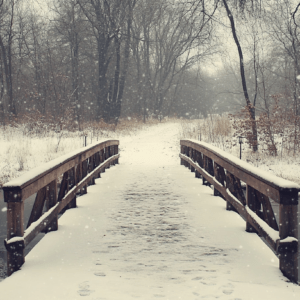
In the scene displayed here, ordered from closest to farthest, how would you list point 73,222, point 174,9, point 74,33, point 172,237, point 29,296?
1. point 29,296
2. point 172,237
3. point 73,222
4. point 174,9
5. point 74,33

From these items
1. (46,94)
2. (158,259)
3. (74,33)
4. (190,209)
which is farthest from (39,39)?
(158,259)

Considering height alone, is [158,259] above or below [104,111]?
below

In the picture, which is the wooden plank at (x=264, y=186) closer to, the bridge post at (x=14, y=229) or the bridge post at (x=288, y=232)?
the bridge post at (x=288, y=232)

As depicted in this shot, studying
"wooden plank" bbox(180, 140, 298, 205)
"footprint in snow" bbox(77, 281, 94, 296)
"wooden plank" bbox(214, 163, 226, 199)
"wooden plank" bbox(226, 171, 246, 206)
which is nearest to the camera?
"footprint in snow" bbox(77, 281, 94, 296)

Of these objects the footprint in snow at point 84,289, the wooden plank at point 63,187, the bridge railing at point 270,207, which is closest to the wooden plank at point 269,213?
the bridge railing at point 270,207

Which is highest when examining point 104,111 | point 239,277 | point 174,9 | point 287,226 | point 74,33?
point 74,33

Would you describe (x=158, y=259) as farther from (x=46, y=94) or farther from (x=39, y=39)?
(x=39, y=39)

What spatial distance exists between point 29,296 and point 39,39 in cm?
3186

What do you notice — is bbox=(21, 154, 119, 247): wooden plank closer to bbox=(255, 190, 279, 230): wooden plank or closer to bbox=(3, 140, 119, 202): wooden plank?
bbox=(3, 140, 119, 202): wooden plank

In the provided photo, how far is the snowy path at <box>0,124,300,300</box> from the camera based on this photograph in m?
3.46

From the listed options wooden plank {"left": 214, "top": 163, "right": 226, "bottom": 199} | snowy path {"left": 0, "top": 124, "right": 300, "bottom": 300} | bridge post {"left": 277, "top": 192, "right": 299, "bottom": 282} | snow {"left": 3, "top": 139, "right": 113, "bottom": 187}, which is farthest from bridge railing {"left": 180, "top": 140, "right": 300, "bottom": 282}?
snow {"left": 3, "top": 139, "right": 113, "bottom": 187}

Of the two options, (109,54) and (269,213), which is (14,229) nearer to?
(269,213)

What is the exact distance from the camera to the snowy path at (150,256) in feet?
11.3

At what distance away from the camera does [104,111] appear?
29531 mm
